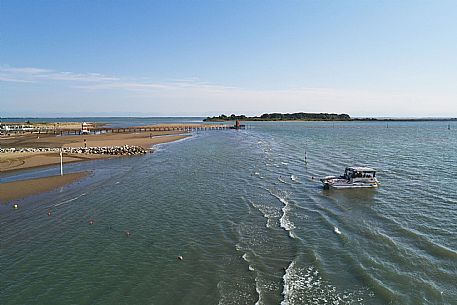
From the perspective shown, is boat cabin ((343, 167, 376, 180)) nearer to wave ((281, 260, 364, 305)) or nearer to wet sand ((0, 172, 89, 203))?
wave ((281, 260, 364, 305))

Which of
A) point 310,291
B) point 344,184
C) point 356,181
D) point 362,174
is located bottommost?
point 310,291

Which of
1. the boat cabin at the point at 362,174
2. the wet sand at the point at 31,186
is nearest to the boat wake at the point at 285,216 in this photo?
the boat cabin at the point at 362,174

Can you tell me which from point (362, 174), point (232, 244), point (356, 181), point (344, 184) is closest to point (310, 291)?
point (232, 244)

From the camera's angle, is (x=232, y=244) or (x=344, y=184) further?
(x=344, y=184)

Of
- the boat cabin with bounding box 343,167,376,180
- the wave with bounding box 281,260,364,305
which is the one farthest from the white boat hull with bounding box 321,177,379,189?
the wave with bounding box 281,260,364,305

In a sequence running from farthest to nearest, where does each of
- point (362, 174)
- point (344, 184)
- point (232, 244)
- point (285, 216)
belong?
1. point (362, 174)
2. point (344, 184)
3. point (285, 216)
4. point (232, 244)

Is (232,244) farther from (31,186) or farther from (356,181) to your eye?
(31,186)

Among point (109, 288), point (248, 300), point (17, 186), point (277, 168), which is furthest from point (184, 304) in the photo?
point (277, 168)

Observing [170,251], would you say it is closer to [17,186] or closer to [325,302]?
[325,302]

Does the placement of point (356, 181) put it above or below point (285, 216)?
above
